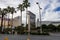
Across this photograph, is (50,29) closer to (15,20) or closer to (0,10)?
(0,10)

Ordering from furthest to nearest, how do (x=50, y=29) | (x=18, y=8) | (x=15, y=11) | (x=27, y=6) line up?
(x=50, y=29) → (x=15, y=11) → (x=18, y=8) → (x=27, y=6)

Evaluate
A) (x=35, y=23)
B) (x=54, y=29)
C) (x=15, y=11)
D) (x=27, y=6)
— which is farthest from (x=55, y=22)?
Result: (x=27, y=6)

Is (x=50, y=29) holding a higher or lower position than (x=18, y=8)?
lower

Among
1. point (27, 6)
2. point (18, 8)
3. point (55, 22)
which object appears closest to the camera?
point (27, 6)

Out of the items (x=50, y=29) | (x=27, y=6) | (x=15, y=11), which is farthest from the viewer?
(x=50, y=29)

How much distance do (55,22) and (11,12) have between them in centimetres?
4894

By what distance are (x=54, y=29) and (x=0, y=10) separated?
37858 millimetres

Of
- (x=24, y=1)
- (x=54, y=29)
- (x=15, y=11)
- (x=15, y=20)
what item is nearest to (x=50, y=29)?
(x=54, y=29)

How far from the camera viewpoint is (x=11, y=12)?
10688 cm

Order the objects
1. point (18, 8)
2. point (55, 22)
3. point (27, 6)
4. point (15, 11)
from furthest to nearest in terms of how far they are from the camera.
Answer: point (55, 22) < point (15, 11) < point (18, 8) < point (27, 6)

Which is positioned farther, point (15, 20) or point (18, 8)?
point (15, 20)

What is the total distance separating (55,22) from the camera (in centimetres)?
14375

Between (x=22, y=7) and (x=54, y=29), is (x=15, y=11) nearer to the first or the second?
(x=22, y=7)

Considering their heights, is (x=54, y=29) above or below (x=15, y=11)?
below
